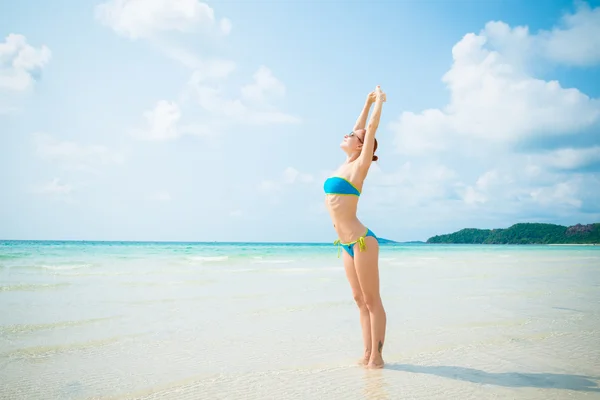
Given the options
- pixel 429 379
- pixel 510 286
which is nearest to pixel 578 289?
pixel 510 286

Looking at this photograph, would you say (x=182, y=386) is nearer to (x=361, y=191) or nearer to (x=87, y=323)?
(x=361, y=191)

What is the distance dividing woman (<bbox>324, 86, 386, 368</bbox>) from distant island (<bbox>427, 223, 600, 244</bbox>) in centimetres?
11862

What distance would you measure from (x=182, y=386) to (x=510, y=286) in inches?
403

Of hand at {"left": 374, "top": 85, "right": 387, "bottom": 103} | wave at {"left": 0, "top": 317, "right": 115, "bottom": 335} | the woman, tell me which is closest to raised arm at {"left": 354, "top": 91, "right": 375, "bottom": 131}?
hand at {"left": 374, "top": 85, "right": 387, "bottom": 103}

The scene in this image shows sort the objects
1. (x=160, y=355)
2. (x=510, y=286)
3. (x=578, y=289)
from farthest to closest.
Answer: (x=510, y=286) → (x=578, y=289) → (x=160, y=355)

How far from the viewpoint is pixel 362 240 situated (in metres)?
4.18

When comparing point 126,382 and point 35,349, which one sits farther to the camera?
point 35,349

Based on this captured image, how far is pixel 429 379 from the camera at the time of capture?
12.8ft

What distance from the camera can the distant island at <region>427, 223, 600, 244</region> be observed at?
102m

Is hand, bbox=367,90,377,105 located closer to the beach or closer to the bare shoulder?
the bare shoulder

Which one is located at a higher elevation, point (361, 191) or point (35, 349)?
point (361, 191)

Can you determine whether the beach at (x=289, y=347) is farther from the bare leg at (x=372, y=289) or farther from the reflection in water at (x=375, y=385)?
the bare leg at (x=372, y=289)

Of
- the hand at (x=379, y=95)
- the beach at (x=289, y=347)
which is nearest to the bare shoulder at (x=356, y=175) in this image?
the hand at (x=379, y=95)

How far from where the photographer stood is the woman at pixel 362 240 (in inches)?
165
